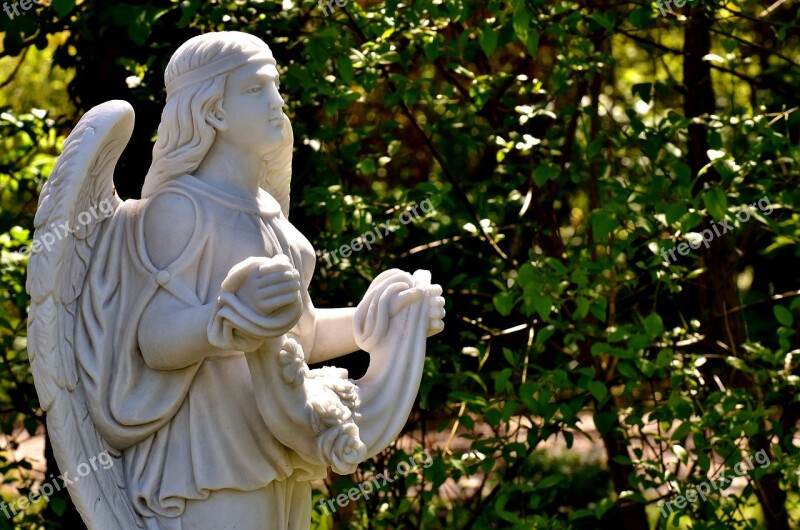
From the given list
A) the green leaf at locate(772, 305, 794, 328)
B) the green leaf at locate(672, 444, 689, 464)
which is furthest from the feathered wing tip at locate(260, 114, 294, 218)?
the green leaf at locate(772, 305, 794, 328)

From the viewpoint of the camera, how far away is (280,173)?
133 inches

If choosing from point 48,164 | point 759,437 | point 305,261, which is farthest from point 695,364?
point 48,164

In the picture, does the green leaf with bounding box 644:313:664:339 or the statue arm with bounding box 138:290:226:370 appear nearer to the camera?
the statue arm with bounding box 138:290:226:370

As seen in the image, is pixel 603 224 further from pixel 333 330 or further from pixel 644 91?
pixel 333 330

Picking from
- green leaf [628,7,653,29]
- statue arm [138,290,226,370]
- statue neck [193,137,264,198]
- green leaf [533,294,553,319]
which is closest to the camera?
statue arm [138,290,226,370]

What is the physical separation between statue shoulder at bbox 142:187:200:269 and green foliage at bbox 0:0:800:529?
1.70m

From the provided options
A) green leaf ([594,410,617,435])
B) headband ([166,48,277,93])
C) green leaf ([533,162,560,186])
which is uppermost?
headband ([166,48,277,93])

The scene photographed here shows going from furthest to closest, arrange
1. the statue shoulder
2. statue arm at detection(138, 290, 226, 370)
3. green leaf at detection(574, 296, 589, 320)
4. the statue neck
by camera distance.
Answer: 1. green leaf at detection(574, 296, 589, 320)
2. the statue neck
3. the statue shoulder
4. statue arm at detection(138, 290, 226, 370)

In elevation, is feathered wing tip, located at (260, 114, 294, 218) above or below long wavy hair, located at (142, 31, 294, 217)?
below

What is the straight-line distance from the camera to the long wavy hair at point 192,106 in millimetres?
3062

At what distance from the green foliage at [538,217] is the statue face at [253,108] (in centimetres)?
162

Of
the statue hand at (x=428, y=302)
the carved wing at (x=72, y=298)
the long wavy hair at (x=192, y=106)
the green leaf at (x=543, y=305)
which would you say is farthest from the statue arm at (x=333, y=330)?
the green leaf at (x=543, y=305)

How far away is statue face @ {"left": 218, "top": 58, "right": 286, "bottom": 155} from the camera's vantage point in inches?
122

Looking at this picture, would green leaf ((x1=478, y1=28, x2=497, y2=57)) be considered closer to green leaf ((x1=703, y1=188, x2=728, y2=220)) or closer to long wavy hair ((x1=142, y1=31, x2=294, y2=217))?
green leaf ((x1=703, y1=188, x2=728, y2=220))
